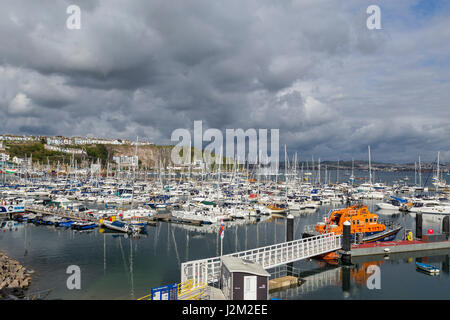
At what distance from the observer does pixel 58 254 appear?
35750 millimetres

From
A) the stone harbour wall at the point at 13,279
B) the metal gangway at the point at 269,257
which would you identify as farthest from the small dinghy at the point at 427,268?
the stone harbour wall at the point at 13,279

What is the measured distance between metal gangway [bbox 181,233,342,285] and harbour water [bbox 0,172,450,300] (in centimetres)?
209

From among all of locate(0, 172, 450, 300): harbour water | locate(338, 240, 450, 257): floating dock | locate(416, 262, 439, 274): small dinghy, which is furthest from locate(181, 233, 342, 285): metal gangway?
locate(416, 262, 439, 274): small dinghy

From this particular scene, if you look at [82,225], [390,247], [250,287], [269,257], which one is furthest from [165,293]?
[82,225]

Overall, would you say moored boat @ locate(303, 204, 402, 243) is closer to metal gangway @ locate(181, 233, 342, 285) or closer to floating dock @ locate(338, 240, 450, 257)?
floating dock @ locate(338, 240, 450, 257)

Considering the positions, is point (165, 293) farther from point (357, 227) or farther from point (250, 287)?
point (357, 227)

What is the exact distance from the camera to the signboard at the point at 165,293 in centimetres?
1651

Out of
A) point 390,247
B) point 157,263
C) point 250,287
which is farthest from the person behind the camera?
point 390,247

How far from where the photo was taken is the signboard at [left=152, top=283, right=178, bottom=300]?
16511 mm

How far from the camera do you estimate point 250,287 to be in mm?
16547

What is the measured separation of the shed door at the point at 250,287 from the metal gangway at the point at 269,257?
11.9 feet

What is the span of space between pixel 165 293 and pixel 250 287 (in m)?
4.40
